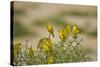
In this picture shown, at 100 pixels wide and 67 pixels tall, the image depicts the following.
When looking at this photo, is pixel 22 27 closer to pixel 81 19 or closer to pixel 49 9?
pixel 49 9

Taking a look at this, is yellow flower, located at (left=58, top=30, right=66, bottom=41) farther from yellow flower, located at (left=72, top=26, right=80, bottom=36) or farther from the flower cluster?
yellow flower, located at (left=72, top=26, right=80, bottom=36)

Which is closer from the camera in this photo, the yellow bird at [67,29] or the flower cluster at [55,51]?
the flower cluster at [55,51]

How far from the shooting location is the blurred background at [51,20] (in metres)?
2.32

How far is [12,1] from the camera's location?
7.53 feet

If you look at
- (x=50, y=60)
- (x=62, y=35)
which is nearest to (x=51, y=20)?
(x=62, y=35)

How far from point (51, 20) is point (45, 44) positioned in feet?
0.99

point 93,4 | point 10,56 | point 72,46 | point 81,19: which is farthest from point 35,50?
point 93,4

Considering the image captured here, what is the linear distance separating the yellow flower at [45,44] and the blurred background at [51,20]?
0.16 ft

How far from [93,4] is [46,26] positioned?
2.36ft

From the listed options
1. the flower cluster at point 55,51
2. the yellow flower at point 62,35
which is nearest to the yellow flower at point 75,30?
the flower cluster at point 55,51

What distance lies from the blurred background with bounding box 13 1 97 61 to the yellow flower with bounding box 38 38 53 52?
50 millimetres

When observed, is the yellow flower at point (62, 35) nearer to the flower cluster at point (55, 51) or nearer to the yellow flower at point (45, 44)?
the flower cluster at point (55, 51)

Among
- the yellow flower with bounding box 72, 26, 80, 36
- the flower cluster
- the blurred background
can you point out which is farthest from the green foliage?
the yellow flower with bounding box 72, 26, 80, 36
